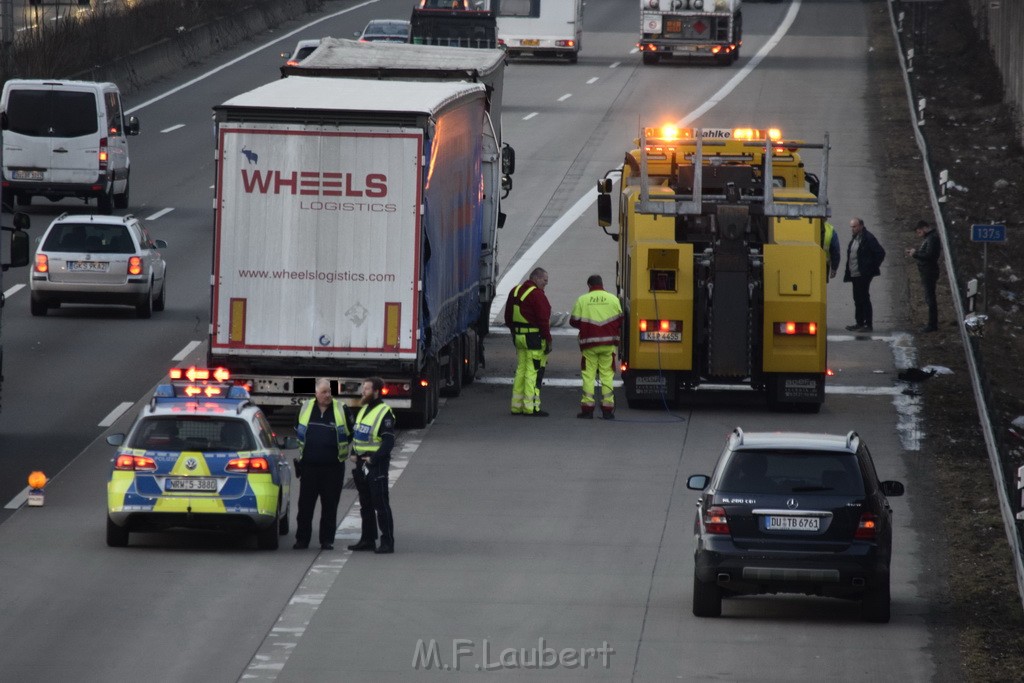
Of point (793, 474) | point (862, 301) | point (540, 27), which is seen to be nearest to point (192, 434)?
point (793, 474)

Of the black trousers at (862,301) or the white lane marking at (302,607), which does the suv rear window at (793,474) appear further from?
the black trousers at (862,301)

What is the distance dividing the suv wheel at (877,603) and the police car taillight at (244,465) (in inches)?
200

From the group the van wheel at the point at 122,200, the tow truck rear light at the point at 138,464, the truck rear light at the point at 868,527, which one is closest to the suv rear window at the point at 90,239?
the van wheel at the point at 122,200

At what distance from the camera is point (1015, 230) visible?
4056 centimetres

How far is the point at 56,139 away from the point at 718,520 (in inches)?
1073

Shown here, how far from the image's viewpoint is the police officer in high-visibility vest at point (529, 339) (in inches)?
985

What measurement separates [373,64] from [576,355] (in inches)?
211

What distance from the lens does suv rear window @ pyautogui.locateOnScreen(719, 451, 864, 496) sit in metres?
15.1

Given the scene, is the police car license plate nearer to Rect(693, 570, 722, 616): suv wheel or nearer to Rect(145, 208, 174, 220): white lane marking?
Rect(693, 570, 722, 616): suv wheel

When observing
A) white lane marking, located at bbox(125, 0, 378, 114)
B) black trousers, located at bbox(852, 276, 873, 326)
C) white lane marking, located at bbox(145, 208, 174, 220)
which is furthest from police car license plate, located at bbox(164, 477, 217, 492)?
white lane marking, located at bbox(125, 0, 378, 114)

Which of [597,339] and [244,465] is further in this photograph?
[597,339]

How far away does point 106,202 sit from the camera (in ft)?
133

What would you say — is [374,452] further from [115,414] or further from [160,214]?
[160,214]

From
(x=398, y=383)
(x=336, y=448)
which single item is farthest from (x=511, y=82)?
(x=336, y=448)
